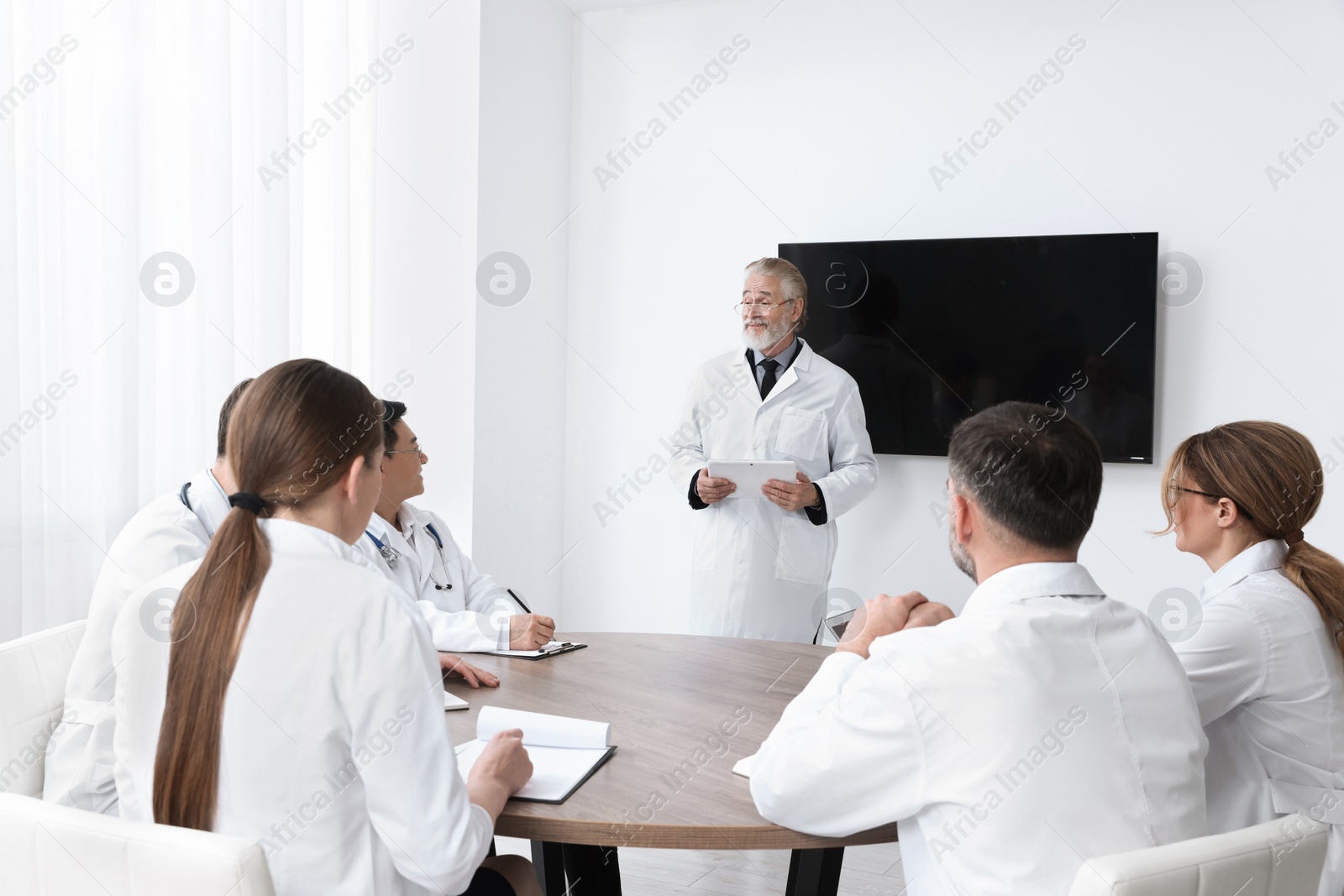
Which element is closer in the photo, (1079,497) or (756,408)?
(1079,497)

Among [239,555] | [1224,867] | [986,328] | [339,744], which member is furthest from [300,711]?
[986,328]

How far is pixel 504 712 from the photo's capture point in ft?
5.88

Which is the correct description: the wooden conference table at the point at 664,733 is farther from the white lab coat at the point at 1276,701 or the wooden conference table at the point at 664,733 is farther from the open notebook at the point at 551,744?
the white lab coat at the point at 1276,701

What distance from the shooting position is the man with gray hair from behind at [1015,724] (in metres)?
1.24

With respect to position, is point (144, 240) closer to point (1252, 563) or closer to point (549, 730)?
point (549, 730)

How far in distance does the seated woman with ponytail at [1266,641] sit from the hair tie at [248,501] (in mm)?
1437

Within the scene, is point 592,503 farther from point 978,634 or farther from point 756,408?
point 978,634

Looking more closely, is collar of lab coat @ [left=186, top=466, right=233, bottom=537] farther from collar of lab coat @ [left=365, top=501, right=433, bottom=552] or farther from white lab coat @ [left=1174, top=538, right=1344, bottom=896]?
white lab coat @ [left=1174, top=538, right=1344, bottom=896]

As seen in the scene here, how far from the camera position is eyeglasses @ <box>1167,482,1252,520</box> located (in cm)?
→ 177

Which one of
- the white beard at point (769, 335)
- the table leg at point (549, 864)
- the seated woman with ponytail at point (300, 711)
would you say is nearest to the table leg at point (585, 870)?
the table leg at point (549, 864)

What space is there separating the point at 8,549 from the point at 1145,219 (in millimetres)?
3799

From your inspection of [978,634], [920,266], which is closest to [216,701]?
[978,634]

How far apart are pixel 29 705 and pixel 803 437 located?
94.3 inches

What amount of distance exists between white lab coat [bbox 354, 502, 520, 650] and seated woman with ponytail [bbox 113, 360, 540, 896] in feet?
3.00
